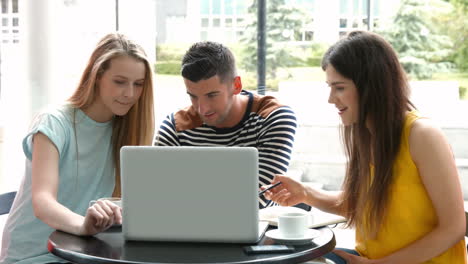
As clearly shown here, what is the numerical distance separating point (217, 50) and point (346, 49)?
1.89 ft

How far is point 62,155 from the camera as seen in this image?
2.11 metres

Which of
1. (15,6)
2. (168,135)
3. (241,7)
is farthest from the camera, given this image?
(241,7)

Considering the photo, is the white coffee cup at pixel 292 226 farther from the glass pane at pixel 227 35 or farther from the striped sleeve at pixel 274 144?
the glass pane at pixel 227 35

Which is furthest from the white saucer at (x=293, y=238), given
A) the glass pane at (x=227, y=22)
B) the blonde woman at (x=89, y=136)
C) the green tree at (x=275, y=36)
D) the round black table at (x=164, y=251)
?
the glass pane at (x=227, y=22)

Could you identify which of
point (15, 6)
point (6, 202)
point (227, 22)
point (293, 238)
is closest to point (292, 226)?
point (293, 238)

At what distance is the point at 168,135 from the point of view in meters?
2.39

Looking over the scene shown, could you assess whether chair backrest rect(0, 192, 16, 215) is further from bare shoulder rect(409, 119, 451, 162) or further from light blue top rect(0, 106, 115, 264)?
bare shoulder rect(409, 119, 451, 162)

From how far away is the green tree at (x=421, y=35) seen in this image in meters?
5.45

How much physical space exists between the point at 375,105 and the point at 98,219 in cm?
76

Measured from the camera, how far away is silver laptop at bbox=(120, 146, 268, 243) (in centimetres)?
152

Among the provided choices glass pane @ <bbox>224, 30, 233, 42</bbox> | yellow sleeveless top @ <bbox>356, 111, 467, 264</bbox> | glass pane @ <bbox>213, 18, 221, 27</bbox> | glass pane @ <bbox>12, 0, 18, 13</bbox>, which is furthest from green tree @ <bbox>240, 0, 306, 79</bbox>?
yellow sleeveless top @ <bbox>356, 111, 467, 264</bbox>

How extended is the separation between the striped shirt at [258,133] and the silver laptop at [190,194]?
2.22 ft

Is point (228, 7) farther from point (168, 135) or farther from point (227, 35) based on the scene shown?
point (168, 135)

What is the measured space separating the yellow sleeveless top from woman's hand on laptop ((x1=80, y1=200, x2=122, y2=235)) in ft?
2.34
